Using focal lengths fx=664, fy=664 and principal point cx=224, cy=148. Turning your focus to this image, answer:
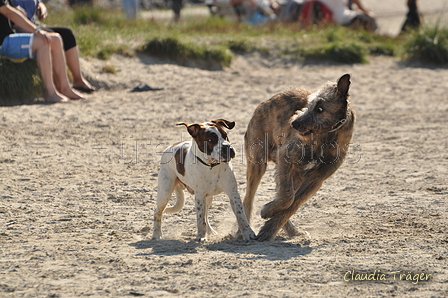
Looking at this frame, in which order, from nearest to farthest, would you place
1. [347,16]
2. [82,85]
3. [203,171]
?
[203,171]
[82,85]
[347,16]

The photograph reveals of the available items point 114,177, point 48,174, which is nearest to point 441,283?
point 114,177

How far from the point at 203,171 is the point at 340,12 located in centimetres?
1421

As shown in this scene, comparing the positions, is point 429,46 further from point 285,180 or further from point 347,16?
point 285,180

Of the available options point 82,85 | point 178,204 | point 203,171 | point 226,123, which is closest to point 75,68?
point 82,85

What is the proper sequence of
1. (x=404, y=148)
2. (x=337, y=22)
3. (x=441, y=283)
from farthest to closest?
1. (x=337, y=22)
2. (x=404, y=148)
3. (x=441, y=283)

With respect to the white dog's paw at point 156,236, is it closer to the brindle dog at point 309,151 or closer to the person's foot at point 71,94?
the brindle dog at point 309,151

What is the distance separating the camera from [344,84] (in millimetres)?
5762

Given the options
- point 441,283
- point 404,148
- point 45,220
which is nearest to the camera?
point 441,283

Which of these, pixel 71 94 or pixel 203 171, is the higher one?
pixel 203 171

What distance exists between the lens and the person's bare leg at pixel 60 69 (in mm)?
10641

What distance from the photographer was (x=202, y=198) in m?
5.78

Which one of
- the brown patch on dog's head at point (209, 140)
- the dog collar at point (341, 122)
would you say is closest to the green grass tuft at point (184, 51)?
the dog collar at point (341, 122)

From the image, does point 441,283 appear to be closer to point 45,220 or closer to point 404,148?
point 45,220

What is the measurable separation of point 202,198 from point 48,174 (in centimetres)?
282
